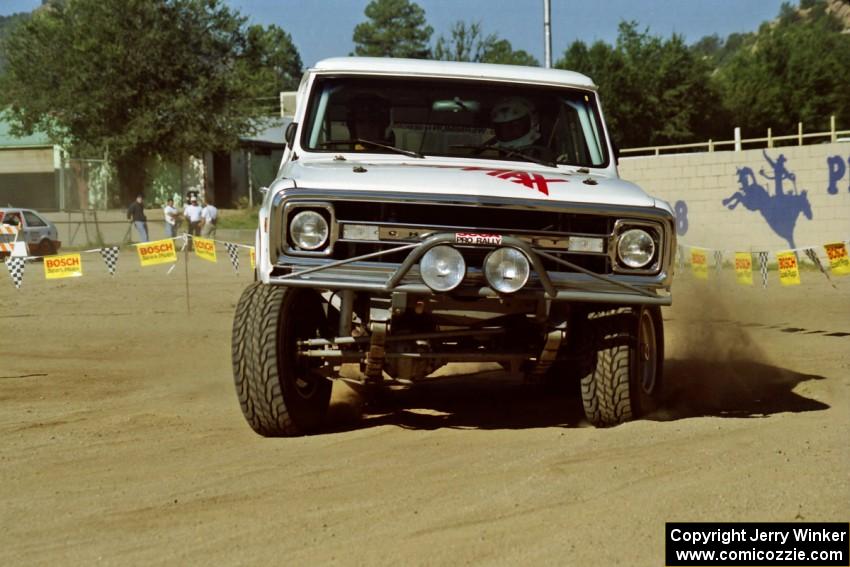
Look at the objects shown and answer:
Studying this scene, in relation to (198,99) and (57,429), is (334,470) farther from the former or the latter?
(198,99)

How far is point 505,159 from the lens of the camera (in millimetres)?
7039

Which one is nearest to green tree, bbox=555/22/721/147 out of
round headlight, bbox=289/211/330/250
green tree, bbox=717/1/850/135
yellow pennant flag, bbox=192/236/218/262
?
green tree, bbox=717/1/850/135

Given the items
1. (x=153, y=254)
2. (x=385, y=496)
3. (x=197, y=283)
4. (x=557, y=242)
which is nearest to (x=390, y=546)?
(x=385, y=496)

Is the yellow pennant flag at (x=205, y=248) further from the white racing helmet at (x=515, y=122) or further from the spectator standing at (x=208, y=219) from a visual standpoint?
the spectator standing at (x=208, y=219)

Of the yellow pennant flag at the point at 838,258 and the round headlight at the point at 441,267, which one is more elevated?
the round headlight at the point at 441,267

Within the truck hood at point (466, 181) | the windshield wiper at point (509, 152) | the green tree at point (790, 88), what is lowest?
the truck hood at point (466, 181)

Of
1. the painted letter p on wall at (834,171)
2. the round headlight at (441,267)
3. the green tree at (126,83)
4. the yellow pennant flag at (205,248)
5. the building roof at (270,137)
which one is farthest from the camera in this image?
the building roof at (270,137)

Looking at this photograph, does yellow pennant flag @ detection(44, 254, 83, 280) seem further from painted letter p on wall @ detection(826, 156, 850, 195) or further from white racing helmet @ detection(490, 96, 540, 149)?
painted letter p on wall @ detection(826, 156, 850, 195)

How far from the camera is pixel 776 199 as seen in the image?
82.2ft

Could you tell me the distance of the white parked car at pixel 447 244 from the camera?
5.93 metres

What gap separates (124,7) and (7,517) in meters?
40.0

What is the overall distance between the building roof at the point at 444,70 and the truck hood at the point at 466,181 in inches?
31.2

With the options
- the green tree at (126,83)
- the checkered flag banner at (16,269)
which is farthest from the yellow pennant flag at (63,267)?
the green tree at (126,83)

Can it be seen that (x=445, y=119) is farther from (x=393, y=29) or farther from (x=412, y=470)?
(x=393, y=29)
